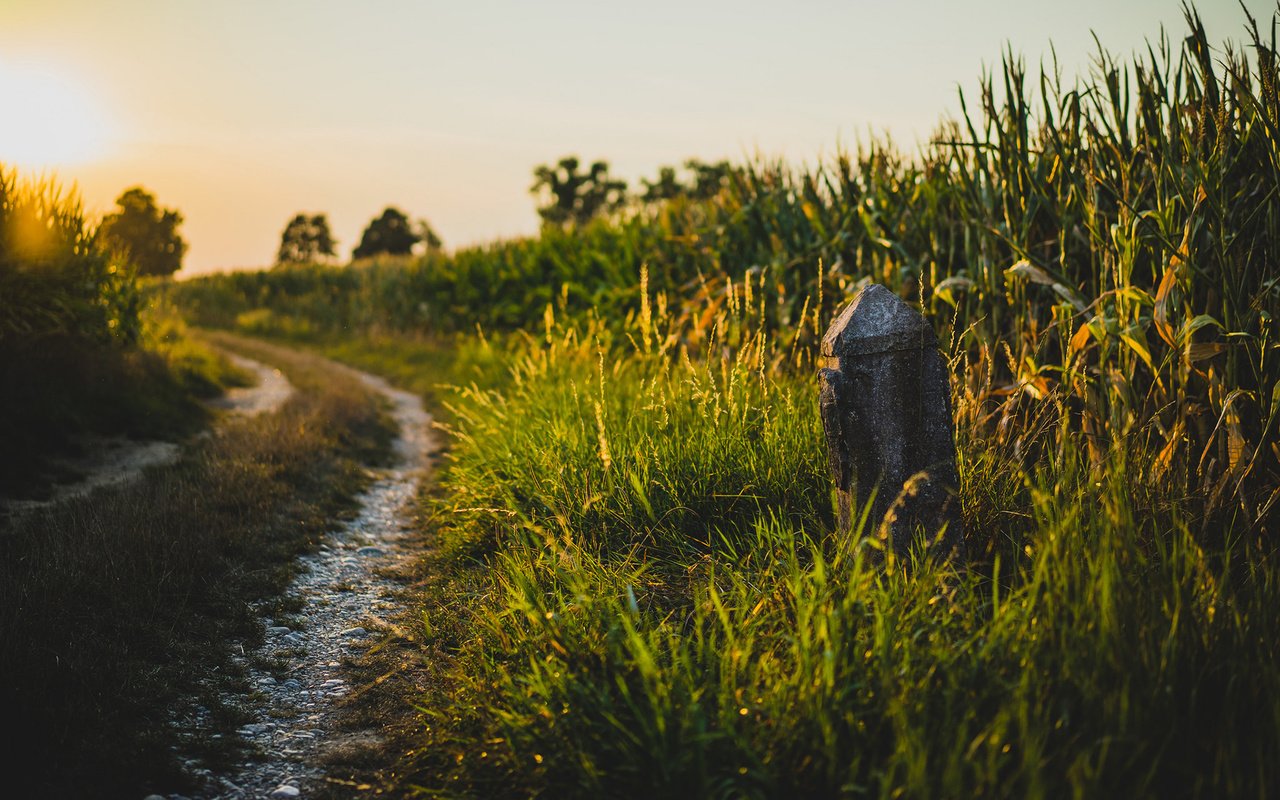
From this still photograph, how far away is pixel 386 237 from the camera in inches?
2255

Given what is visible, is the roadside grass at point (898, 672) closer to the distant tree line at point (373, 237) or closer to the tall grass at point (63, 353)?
the tall grass at point (63, 353)

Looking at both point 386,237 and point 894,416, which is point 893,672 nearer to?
point 894,416

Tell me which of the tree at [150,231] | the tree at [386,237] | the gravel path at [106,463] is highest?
the tree at [386,237]

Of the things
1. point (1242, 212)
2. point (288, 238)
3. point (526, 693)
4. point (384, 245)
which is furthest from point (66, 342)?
point (288, 238)

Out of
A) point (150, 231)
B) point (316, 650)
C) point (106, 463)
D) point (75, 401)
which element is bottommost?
point (316, 650)

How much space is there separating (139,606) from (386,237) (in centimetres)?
5846

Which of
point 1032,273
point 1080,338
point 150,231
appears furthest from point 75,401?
point 150,231

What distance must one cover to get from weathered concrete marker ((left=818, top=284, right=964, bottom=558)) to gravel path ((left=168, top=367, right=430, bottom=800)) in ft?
7.44

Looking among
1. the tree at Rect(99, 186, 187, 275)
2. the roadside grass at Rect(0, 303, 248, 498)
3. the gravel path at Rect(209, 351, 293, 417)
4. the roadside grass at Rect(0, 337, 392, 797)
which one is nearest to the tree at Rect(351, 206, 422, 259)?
the tree at Rect(99, 186, 187, 275)

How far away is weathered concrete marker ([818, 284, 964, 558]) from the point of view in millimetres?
2730

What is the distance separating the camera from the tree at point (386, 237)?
57188 millimetres

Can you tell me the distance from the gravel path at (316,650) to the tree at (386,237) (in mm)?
55840

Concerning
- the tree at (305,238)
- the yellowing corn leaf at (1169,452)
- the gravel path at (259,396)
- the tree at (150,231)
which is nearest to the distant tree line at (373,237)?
the tree at (305,238)

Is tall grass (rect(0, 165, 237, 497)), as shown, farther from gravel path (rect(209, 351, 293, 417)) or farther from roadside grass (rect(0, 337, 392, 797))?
roadside grass (rect(0, 337, 392, 797))
